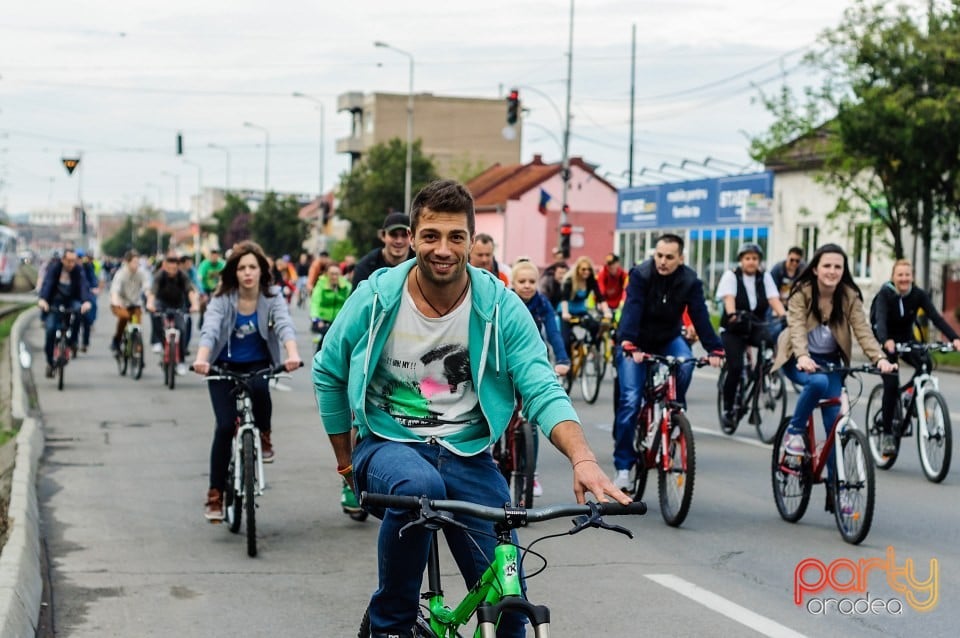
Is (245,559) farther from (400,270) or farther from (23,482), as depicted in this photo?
(400,270)

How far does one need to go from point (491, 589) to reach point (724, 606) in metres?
3.45

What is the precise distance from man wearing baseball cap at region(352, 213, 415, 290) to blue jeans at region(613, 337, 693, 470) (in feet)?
5.34

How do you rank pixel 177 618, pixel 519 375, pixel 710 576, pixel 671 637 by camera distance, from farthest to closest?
pixel 710 576 → pixel 177 618 → pixel 671 637 → pixel 519 375

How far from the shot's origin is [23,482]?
391 inches

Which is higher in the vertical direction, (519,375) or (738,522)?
(519,375)

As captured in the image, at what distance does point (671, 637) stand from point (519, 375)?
2.55 meters

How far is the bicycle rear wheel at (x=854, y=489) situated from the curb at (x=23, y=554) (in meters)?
4.51

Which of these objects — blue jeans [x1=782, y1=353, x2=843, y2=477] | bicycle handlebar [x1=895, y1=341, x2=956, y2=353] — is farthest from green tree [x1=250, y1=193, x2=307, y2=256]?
blue jeans [x1=782, y1=353, x2=843, y2=477]

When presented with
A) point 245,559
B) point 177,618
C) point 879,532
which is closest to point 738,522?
point 879,532

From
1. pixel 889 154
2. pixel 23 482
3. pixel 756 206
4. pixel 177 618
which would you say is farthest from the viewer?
pixel 756 206

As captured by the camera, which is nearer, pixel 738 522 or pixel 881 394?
pixel 738 522

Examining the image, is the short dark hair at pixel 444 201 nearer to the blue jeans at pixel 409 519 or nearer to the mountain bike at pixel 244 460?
the blue jeans at pixel 409 519

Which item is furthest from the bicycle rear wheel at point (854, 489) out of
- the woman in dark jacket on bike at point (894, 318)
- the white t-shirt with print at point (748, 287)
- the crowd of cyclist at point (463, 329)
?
the white t-shirt with print at point (748, 287)

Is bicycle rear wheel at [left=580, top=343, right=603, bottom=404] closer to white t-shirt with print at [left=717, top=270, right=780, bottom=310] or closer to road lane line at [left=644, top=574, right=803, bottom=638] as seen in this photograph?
white t-shirt with print at [left=717, top=270, right=780, bottom=310]
